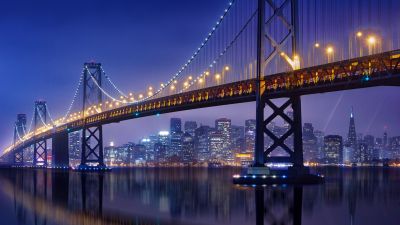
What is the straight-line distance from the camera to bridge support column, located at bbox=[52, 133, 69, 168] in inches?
4124

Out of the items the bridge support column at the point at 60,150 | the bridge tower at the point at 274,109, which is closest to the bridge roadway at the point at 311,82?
the bridge tower at the point at 274,109

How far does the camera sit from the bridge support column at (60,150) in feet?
344

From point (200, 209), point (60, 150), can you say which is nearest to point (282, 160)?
point (200, 209)

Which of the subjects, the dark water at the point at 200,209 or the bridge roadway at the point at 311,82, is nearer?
the dark water at the point at 200,209

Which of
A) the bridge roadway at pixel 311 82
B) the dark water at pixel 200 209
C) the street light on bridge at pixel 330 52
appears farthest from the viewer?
the street light on bridge at pixel 330 52

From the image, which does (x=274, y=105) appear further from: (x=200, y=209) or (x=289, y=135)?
(x=200, y=209)

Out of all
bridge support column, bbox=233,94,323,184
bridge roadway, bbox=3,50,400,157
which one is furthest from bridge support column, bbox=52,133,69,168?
bridge support column, bbox=233,94,323,184

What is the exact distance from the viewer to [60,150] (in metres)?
106

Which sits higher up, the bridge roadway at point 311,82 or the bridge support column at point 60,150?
the bridge roadway at point 311,82

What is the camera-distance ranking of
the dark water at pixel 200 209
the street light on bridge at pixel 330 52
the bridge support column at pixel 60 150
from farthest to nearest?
1. the bridge support column at pixel 60 150
2. the street light on bridge at pixel 330 52
3. the dark water at pixel 200 209

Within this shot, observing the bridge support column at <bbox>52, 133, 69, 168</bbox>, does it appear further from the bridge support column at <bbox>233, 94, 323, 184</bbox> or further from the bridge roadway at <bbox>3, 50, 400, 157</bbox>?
the bridge support column at <bbox>233, 94, 323, 184</bbox>

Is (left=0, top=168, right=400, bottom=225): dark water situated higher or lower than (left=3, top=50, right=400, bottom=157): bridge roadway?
lower

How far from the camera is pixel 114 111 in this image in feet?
255

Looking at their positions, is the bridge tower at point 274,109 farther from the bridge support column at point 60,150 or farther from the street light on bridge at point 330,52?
the bridge support column at point 60,150
